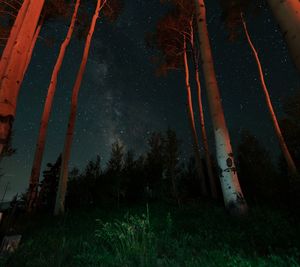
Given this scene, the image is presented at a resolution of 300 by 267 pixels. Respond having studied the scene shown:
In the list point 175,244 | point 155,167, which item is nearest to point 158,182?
point 155,167

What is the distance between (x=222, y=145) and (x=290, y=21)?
4.87 meters

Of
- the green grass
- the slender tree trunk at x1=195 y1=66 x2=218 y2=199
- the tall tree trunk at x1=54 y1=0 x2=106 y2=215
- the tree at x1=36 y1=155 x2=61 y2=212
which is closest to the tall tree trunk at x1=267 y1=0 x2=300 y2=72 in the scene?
the green grass

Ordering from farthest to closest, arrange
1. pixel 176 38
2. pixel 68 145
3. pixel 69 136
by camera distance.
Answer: pixel 176 38
pixel 69 136
pixel 68 145

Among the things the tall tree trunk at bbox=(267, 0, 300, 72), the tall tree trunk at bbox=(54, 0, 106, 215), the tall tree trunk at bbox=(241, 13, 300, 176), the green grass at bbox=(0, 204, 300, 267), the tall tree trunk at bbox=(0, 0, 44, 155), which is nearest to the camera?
the tall tree trunk at bbox=(267, 0, 300, 72)

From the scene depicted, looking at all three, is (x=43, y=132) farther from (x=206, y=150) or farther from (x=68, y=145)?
(x=206, y=150)

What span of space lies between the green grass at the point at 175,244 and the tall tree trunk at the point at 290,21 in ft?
7.36

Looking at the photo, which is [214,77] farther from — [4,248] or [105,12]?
[105,12]

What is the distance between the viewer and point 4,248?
12.9ft

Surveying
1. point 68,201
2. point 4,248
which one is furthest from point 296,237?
point 68,201

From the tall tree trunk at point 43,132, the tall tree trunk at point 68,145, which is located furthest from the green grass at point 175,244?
the tall tree trunk at point 43,132

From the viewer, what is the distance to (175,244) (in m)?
3.86

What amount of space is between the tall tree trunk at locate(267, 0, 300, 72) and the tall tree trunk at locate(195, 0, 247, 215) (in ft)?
15.6

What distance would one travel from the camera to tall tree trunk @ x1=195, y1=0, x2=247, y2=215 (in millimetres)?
6523

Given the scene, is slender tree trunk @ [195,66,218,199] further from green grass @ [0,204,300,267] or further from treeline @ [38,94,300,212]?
green grass @ [0,204,300,267]
